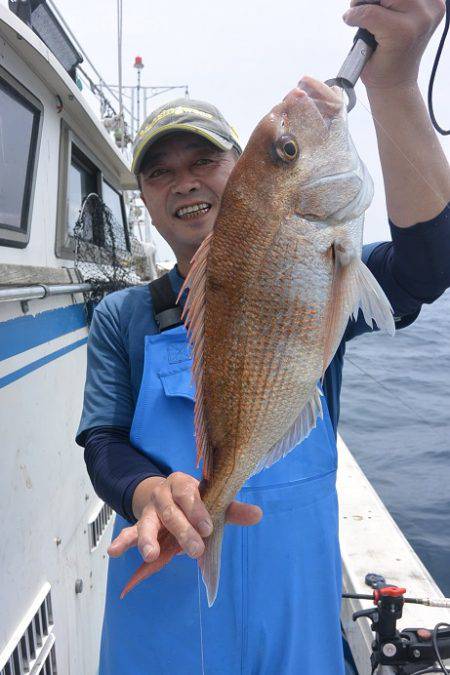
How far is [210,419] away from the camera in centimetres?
136

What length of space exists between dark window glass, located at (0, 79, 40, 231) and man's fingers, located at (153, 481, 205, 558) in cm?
161

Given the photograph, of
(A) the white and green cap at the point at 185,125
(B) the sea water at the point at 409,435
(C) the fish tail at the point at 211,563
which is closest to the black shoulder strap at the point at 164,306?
(A) the white and green cap at the point at 185,125

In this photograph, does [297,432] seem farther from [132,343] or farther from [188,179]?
[188,179]

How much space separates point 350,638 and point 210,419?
7.46 feet

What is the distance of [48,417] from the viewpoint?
2.57 m

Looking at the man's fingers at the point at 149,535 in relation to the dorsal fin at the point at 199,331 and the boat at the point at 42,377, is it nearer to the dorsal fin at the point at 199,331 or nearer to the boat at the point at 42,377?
the dorsal fin at the point at 199,331

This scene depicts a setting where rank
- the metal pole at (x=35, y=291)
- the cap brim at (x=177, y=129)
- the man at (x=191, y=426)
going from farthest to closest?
the metal pole at (x=35, y=291) → the cap brim at (x=177, y=129) → the man at (x=191, y=426)

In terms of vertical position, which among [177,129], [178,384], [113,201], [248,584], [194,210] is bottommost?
[248,584]

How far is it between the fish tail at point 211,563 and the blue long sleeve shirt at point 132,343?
29 cm

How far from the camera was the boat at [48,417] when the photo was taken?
2109 millimetres

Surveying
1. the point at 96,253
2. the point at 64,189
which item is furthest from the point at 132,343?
the point at 96,253

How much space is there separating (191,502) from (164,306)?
0.85m

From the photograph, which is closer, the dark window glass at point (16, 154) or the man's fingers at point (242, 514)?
the man's fingers at point (242, 514)

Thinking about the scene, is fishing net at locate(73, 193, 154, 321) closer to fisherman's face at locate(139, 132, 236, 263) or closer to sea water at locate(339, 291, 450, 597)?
fisherman's face at locate(139, 132, 236, 263)
